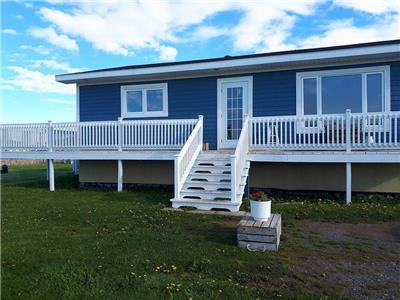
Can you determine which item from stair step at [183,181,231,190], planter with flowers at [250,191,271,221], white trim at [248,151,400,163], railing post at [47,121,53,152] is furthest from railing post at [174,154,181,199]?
railing post at [47,121,53,152]

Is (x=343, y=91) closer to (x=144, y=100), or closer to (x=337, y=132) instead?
(x=337, y=132)

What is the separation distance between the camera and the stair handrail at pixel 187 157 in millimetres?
8406

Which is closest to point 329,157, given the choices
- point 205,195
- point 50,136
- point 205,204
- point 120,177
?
point 205,195

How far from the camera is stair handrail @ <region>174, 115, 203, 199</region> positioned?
331 inches

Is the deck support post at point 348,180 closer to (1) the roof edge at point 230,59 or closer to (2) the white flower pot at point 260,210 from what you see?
(1) the roof edge at point 230,59

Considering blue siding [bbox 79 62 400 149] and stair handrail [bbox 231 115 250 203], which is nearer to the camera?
stair handrail [bbox 231 115 250 203]

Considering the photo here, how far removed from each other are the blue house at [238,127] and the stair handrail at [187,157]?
33mm

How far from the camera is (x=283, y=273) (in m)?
4.32

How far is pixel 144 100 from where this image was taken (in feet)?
40.9

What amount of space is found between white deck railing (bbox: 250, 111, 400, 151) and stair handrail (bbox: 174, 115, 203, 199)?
1.43 m

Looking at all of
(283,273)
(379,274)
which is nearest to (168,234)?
(283,273)

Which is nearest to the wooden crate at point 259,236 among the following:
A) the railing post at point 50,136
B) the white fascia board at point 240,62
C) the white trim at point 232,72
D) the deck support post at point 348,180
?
the deck support post at point 348,180

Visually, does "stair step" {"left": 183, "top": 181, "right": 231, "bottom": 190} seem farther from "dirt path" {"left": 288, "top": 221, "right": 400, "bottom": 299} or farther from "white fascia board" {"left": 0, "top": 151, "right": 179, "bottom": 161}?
"dirt path" {"left": 288, "top": 221, "right": 400, "bottom": 299}

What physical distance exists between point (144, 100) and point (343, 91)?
244 inches
